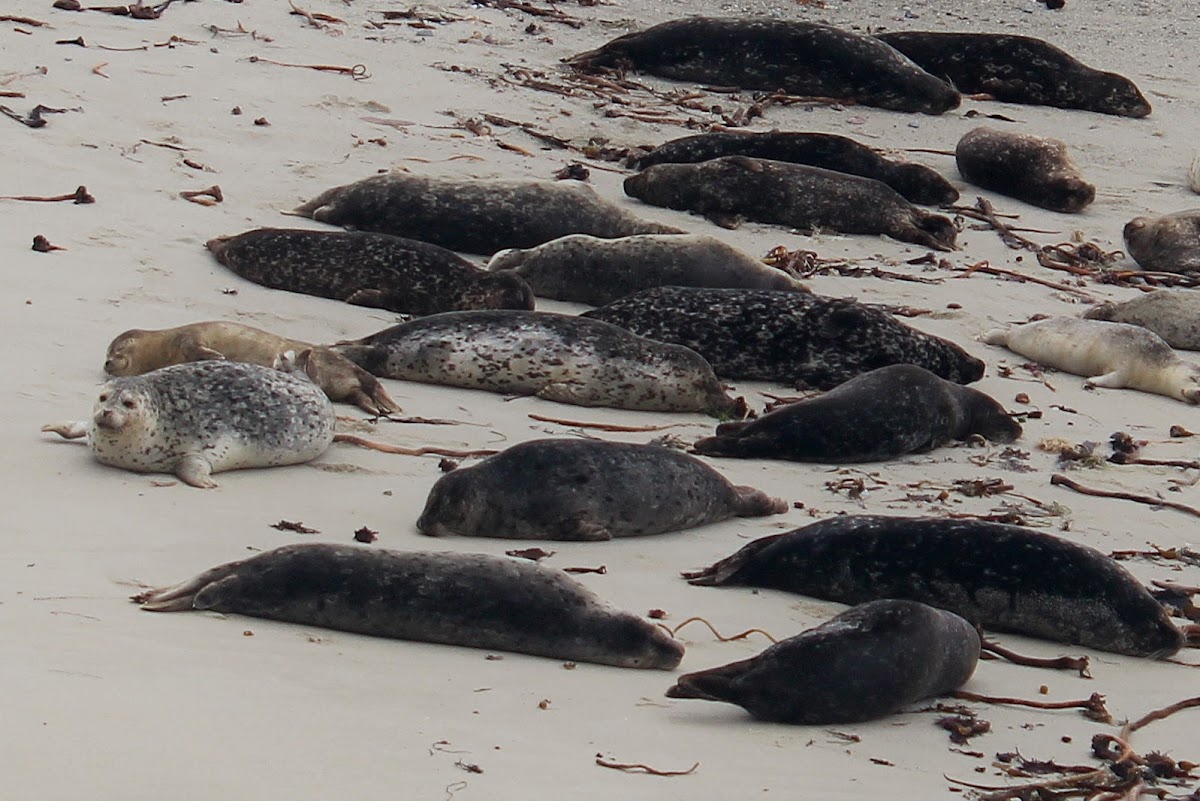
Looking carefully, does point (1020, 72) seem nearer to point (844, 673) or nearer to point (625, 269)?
point (625, 269)

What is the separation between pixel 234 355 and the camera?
6219 mm

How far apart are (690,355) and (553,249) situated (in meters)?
1.48

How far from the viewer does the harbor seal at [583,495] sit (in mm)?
4949

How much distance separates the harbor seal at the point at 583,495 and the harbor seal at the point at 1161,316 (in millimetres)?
3186

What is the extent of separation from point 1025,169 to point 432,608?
22.9ft

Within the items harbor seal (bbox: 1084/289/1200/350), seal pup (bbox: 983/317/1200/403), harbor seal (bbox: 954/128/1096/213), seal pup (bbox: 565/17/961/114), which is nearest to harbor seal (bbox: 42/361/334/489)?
seal pup (bbox: 983/317/1200/403)

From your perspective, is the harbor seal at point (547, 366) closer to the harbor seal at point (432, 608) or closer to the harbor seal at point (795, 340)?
the harbor seal at point (795, 340)

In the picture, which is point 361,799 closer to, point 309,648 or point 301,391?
point 309,648

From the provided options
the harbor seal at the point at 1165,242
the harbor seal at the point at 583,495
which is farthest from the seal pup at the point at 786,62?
the harbor seal at the point at 583,495

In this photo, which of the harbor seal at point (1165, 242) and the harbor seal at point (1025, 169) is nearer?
the harbor seal at point (1165, 242)

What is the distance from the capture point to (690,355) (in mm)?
6746

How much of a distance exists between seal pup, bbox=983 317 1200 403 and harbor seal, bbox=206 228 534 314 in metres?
2.11

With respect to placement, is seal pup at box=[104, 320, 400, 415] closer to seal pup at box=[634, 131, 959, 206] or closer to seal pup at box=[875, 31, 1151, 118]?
seal pup at box=[634, 131, 959, 206]

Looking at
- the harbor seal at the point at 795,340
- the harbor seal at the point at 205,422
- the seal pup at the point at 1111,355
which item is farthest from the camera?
the seal pup at the point at 1111,355
